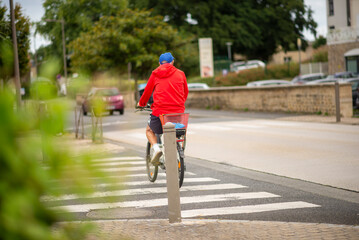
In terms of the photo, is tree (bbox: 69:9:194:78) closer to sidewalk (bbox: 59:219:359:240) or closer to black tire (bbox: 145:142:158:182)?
black tire (bbox: 145:142:158:182)

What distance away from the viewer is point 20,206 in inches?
49.0

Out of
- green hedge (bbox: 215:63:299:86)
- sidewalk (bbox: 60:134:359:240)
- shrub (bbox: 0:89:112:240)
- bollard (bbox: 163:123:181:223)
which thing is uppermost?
green hedge (bbox: 215:63:299:86)

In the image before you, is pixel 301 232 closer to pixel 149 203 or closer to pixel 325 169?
pixel 149 203

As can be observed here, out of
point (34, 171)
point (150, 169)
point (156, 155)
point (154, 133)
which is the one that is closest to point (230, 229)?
point (156, 155)

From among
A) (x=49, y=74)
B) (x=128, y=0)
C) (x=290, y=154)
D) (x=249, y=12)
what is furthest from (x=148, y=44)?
(x=49, y=74)

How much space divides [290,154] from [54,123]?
10262 millimetres

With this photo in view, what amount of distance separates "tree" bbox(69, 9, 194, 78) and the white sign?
4145mm

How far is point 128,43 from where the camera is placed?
1668 inches

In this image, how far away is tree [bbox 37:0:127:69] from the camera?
53.7 m

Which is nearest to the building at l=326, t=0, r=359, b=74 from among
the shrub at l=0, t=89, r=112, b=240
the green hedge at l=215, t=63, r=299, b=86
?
the green hedge at l=215, t=63, r=299, b=86

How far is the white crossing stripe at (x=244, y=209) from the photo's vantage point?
6260 mm

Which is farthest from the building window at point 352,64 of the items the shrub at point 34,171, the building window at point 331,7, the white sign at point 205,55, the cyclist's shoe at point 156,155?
the shrub at point 34,171

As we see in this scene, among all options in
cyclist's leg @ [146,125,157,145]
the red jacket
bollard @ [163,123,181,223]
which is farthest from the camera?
cyclist's leg @ [146,125,157,145]

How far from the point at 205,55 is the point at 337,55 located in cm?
1313
